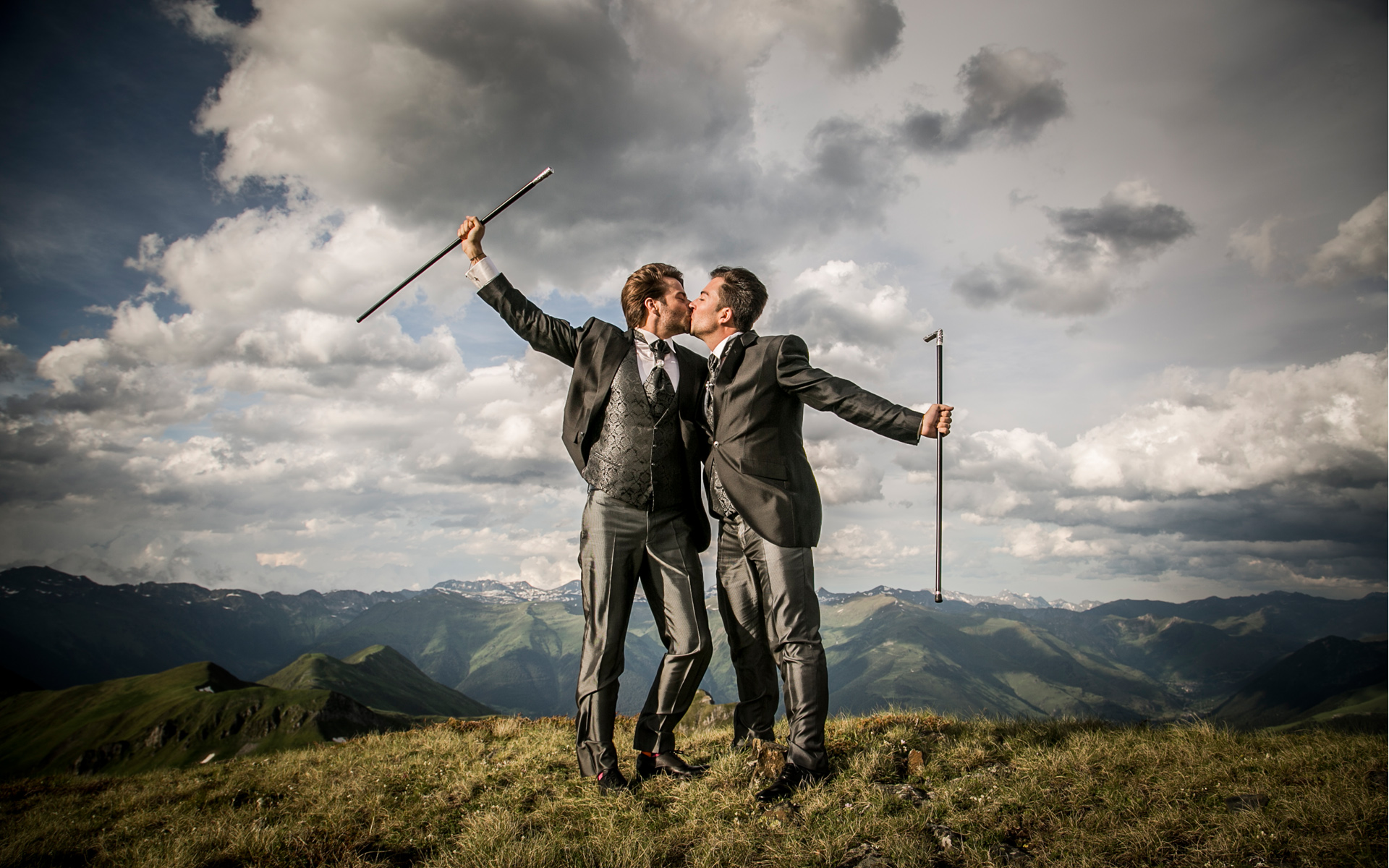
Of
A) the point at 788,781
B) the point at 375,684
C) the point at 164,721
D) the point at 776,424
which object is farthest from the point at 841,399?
the point at 375,684

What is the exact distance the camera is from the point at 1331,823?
3801 millimetres

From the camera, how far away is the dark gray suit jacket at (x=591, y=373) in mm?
5594

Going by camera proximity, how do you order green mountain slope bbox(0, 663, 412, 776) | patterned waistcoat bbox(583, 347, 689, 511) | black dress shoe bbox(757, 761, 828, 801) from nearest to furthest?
1. black dress shoe bbox(757, 761, 828, 801)
2. patterned waistcoat bbox(583, 347, 689, 511)
3. green mountain slope bbox(0, 663, 412, 776)

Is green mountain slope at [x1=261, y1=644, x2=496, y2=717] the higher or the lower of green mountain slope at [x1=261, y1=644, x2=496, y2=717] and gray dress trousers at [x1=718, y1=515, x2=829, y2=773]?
the lower

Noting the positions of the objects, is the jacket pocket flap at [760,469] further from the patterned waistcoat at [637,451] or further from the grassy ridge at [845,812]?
the grassy ridge at [845,812]

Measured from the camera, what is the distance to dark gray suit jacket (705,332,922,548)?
5121 mm

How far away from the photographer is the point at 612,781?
491 centimetres

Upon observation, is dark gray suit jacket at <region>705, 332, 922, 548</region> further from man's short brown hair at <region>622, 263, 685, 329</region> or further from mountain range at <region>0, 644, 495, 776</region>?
mountain range at <region>0, 644, 495, 776</region>

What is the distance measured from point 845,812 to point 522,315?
4.42 metres

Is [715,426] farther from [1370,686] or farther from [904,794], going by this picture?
[1370,686]

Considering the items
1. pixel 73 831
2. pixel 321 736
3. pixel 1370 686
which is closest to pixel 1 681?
pixel 321 736

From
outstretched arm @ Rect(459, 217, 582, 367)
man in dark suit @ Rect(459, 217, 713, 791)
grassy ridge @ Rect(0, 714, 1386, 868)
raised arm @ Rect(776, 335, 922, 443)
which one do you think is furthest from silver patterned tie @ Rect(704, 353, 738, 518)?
grassy ridge @ Rect(0, 714, 1386, 868)

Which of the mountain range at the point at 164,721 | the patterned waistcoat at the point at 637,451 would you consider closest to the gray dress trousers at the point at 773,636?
the patterned waistcoat at the point at 637,451

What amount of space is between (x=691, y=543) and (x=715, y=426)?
0.98 m
